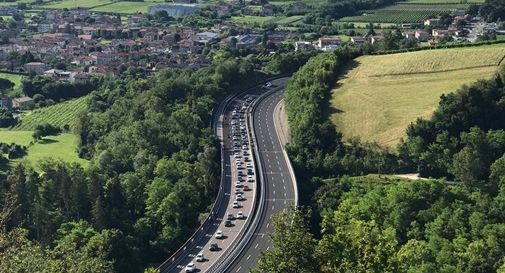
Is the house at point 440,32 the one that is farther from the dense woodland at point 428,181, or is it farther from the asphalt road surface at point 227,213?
the asphalt road surface at point 227,213

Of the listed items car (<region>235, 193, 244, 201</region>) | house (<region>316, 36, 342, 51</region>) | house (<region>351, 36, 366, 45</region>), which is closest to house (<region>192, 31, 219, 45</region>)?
house (<region>316, 36, 342, 51</region>)

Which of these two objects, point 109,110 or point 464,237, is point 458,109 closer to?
point 464,237

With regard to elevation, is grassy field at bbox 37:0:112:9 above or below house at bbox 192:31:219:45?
above

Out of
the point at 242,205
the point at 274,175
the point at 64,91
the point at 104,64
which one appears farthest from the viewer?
the point at 104,64

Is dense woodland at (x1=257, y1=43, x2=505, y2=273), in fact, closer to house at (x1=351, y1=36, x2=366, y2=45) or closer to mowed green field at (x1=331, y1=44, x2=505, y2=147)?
mowed green field at (x1=331, y1=44, x2=505, y2=147)

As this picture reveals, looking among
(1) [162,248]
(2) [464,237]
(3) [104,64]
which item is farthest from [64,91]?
(2) [464,237]

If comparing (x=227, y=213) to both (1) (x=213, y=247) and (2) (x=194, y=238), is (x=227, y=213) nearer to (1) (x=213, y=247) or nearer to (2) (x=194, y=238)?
(2) (x=194, y=238)

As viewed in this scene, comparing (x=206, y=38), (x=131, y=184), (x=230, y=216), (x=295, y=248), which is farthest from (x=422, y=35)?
(x=295, y=248)
